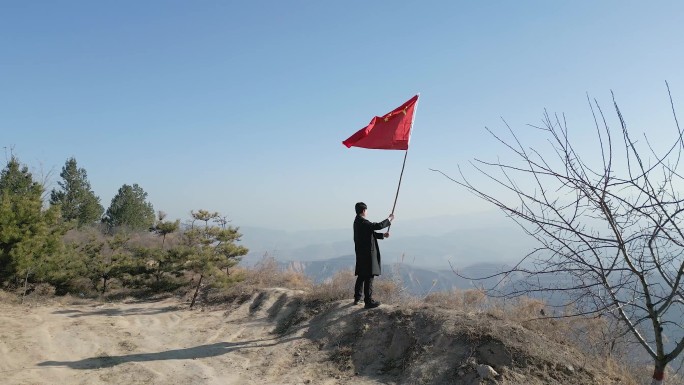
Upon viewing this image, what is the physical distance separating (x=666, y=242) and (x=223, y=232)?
35.8 feet

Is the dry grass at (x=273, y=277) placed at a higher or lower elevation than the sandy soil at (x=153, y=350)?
higher

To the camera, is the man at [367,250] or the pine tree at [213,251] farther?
the pine tree at [213,251]

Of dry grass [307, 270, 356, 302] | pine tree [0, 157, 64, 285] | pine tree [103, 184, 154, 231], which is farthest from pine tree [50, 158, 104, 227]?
dry grass [307, 270, 356, 302]

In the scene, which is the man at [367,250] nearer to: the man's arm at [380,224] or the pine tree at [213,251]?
the man's arm at [380,224]

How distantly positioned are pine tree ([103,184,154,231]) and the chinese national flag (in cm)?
2797

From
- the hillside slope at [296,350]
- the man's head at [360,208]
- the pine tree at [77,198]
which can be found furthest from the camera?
the pine tree at [77,198]

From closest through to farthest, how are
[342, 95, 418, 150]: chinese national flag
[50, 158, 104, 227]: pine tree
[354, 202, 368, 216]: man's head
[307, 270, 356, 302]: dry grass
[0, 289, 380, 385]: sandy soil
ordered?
[0, 289, 380, 385]: sandy soil, [342, 95, 418, 150]: chinese national flag, [354, 202, 368, 216]: man's head, [307, 270, 356, 302]: dry grass, [50, 158, 104, 227]: pine tree

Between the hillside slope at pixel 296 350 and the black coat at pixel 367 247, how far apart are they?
81cm

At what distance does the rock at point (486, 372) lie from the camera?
551 centimetres

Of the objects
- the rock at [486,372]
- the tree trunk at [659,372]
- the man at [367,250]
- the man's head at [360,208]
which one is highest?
the man's head at [360,208]

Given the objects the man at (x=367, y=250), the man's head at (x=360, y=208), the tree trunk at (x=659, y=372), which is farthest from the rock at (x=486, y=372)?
the man's head at (x=360, y=208)

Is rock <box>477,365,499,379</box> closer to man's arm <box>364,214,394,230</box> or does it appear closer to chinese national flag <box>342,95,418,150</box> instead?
man's arm <box>364,214,394,230</box>

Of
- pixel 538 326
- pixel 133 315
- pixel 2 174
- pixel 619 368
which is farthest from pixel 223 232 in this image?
pixel 2 174

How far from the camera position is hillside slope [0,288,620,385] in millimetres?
5852
